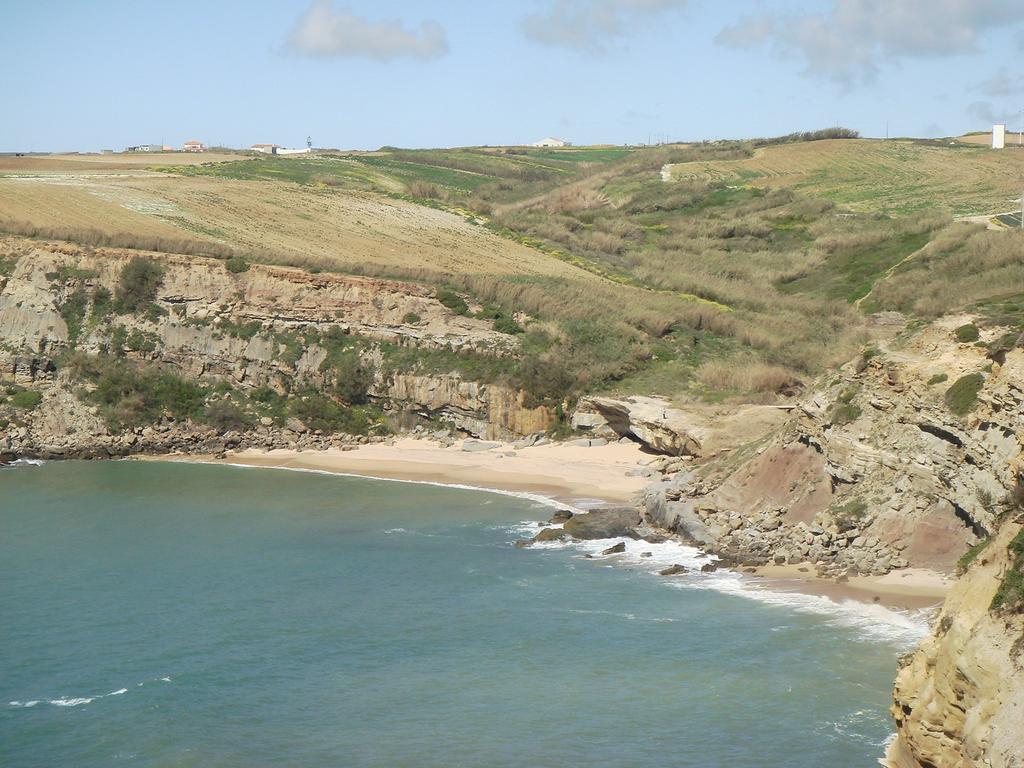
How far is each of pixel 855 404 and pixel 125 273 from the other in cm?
3391

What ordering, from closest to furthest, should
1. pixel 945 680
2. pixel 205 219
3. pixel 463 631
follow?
pixel 945 680, pixel 463 631, pixel 205 219

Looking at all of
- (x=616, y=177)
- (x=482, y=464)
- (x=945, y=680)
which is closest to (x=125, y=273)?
(x=482, y=464)

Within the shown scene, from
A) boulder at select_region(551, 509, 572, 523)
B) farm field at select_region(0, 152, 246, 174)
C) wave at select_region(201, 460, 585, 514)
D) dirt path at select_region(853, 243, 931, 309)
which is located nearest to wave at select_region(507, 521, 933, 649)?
boulder at select_region(551, 509, 572, 523)

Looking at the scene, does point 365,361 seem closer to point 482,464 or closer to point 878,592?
point 482,464

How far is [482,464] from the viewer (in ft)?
150

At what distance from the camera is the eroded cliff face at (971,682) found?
555 inches

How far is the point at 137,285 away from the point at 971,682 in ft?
151

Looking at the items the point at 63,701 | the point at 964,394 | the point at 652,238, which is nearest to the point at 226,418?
the point at 63,701

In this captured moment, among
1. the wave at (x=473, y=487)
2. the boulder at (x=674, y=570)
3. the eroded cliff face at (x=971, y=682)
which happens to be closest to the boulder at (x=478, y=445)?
the wave at (x=473, y=487)

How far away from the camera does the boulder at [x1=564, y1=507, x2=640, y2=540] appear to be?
116ft

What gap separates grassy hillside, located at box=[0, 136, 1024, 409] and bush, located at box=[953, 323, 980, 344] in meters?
6.68

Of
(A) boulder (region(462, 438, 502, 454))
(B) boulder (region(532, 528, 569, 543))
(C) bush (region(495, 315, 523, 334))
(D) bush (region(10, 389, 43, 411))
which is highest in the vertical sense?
(C) bush (region(495, 315, 523, 334))

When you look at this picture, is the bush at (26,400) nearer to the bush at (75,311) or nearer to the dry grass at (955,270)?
the bush at (75,311)

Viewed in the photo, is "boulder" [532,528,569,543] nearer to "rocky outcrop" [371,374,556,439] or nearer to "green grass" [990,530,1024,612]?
"rocky outcrop" [371,374,556,439]
